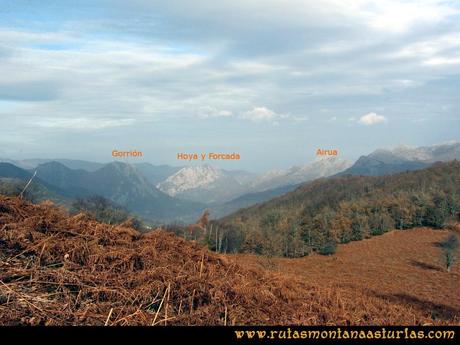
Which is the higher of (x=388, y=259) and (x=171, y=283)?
(x=171, y=283)

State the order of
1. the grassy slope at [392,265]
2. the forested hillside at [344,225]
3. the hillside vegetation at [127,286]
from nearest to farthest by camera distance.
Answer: the hillside vegetation at [127,286] → the grassy slope at [392,265] → the forested hillside at [344,225]

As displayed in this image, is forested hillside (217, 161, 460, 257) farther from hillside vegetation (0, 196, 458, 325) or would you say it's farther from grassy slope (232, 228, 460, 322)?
hillside vegetation (0, 196, 458, 325)

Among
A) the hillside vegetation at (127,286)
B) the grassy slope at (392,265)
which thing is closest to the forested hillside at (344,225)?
the grassy slope at (392,265)

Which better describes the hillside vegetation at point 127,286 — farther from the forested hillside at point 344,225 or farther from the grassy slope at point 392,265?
the forested hillside at point 344,225

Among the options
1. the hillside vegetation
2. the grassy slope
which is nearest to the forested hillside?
the grassy slope

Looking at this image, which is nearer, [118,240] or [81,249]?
[81,249]

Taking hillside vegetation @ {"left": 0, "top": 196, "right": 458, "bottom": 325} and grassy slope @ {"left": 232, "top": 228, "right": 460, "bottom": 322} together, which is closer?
hillside vegetation @ {"left": 0, "top": 196, "right": 458, "bottom": 325}

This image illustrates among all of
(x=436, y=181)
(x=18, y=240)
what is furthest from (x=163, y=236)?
(x=436, y=181)

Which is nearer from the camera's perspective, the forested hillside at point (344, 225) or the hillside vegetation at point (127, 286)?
the hillside vegetation at point (127, 286)

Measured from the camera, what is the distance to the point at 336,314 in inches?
232

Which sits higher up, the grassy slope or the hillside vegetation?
the hillside vegetation

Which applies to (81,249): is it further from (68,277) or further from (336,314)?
(336,314)
